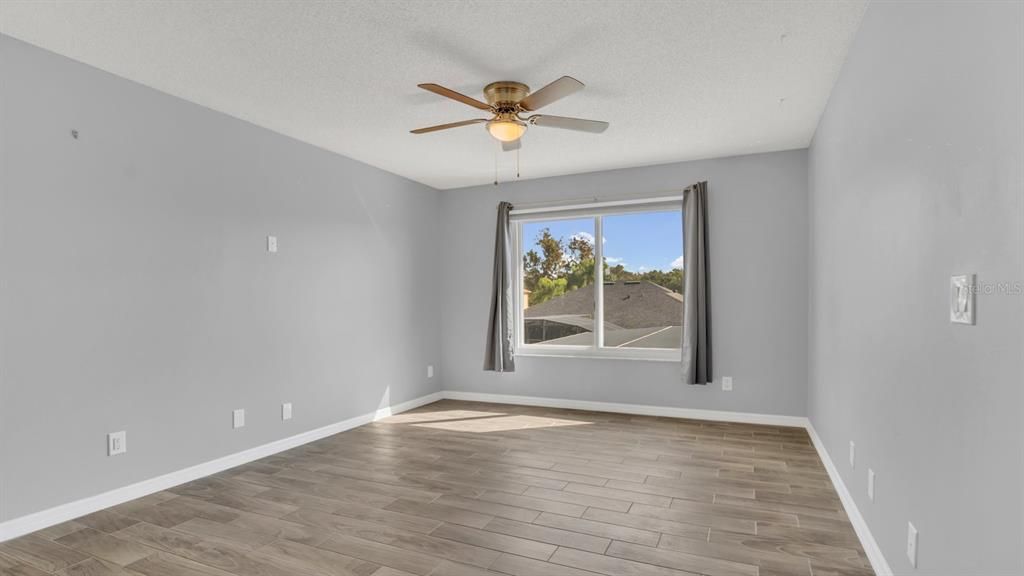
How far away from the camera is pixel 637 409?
205 inches

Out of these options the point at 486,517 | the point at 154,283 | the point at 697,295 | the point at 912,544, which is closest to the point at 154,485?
the point at 154,283

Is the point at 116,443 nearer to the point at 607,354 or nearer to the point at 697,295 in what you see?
the point at 607,354

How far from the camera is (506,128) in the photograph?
3.21 meters

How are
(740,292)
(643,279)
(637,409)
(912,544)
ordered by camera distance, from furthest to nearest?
(643,279) → (637,409) → (740,292) → (912,544)

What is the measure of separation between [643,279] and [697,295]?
2.03 feet

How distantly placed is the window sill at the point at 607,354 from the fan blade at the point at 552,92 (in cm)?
298

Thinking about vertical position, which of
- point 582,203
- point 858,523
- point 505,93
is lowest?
point 858,523

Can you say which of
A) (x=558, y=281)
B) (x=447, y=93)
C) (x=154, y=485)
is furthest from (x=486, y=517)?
(x=558, y=281)

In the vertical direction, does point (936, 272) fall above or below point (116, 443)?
above

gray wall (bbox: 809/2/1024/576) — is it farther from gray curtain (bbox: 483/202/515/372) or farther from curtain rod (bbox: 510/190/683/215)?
gray curtain (bbox: 483/202/515/372)

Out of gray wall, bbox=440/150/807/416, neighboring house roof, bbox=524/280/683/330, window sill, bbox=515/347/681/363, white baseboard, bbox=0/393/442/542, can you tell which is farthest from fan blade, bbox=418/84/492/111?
window sill, bbox=515/347/681/363

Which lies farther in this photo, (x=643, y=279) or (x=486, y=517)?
(x=643, y=279)

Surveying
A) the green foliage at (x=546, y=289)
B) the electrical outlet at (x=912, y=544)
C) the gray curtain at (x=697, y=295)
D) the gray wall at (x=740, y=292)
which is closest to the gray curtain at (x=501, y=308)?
the green foliage at (x=546, y=289)

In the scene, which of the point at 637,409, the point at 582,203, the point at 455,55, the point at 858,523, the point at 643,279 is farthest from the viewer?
the point at 582,203
